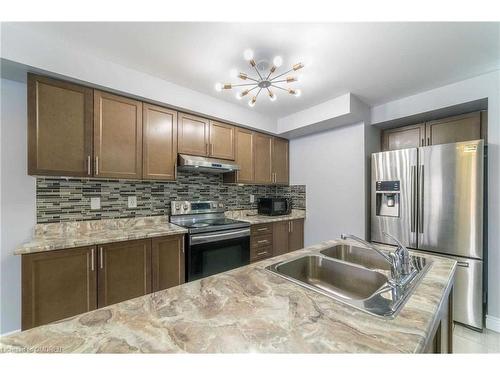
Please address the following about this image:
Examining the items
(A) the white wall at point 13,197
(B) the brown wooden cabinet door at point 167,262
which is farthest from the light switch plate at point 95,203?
(B) the brown wooden cabinet door at point 167,262

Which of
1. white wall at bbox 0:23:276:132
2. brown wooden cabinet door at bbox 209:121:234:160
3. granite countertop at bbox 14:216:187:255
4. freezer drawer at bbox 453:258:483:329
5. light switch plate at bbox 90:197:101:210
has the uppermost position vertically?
white wall at bbox 0:23:276:132

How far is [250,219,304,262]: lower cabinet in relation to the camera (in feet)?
8.70

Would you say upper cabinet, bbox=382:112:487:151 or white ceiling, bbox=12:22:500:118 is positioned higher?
white ceiling, bbox=12:22:500:118

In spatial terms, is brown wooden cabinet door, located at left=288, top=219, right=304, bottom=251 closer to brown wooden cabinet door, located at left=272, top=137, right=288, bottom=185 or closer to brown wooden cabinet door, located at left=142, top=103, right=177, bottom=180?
brown wooden cabinet door, located at left=272, top=137, right=288, bottom=185

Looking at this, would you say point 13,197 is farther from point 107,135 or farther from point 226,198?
point 226,198

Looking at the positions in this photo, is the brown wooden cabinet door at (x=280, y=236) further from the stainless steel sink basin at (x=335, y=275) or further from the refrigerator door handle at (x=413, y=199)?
the stainless steel sink basin at (x=335, y=275)

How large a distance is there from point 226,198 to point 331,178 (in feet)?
5.00

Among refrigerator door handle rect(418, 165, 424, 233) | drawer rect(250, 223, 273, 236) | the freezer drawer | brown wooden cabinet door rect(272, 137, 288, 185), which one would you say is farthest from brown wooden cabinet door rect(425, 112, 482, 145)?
drawer rect(250, 223, 273, 236)

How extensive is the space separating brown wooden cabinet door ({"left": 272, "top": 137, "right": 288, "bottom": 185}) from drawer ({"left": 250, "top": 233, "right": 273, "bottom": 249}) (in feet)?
3.04

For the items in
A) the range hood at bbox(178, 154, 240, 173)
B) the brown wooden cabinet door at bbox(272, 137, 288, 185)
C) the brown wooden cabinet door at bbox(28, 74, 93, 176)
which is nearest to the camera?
the brown wooden cabinet door at bbox(28, 74, 93, 176)

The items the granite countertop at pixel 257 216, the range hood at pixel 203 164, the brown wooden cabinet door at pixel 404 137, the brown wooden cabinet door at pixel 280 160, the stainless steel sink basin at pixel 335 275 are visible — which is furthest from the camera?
the brown wooden cabinet door at pixel 280 160

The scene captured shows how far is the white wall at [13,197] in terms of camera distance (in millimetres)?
1694

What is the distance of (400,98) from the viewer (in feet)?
8.12

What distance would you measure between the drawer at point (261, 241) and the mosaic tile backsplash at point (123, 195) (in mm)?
685
